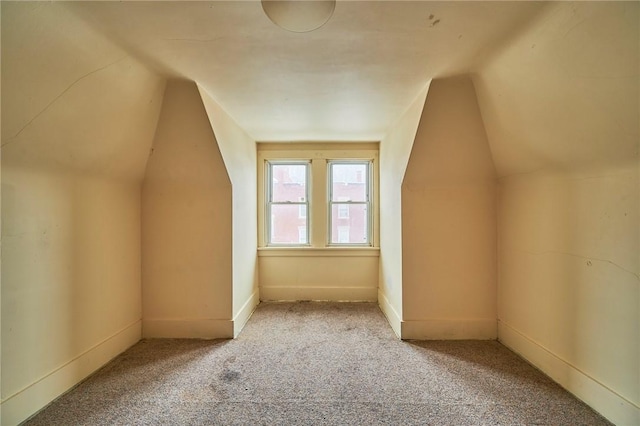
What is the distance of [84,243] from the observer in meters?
1.93

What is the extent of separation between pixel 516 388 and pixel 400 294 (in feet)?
3.36

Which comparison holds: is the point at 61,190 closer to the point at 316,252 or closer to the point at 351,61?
the point at 351,61

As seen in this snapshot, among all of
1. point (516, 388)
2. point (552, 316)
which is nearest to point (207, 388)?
point (516, 388)

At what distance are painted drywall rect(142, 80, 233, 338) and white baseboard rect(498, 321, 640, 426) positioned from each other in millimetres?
2447

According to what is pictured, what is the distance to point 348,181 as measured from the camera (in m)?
3.74

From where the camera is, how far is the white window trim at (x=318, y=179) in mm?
3594

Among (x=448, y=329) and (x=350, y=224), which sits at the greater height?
(x=350, y=224)

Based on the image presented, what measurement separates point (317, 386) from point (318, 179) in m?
2.44

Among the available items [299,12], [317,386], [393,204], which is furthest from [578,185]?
[317,386]

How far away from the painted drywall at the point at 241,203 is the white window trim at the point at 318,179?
Answer: 13cm

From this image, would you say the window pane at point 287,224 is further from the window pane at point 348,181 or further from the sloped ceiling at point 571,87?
the sloped ceiling at point 571,87

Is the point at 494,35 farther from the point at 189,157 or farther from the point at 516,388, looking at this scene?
the point at 189,157

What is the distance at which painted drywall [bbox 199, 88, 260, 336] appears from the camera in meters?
2.40

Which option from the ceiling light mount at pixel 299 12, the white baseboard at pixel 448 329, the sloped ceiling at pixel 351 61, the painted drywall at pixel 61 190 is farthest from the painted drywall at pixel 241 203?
the white baseboard at pixel 448 329
